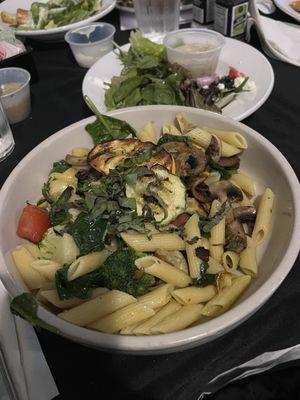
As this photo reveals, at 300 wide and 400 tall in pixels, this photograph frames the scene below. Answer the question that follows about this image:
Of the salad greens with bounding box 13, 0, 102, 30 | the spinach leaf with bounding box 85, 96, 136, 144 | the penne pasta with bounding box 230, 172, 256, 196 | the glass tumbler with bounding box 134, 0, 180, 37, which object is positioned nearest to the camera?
the penne pasta with bounding box 230, 172, 256, 196

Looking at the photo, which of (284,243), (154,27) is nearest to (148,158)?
(284,243)

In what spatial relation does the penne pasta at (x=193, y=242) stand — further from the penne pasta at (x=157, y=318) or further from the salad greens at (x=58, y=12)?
the salad greens at (x=58, y=12)

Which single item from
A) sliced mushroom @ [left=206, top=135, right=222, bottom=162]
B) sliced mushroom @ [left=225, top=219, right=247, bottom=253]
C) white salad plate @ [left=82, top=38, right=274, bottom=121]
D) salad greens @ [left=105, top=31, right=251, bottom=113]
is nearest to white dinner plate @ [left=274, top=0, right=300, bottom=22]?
white salad plate @ [left=82, top=38, right=274, bottom=121]

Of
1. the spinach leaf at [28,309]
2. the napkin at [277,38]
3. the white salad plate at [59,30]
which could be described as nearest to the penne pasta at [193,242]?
the spinach leaf at [28,309]

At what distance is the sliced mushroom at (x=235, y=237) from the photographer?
0.98m

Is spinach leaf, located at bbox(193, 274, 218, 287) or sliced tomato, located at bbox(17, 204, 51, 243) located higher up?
sliced tomato, located at bbox(17, 204, 51, 243)

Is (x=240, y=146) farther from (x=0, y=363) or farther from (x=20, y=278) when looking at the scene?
(x=0, y=363)

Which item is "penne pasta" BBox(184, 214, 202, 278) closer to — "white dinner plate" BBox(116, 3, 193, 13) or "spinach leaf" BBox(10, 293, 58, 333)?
"spinach leaf" BBox(10, 293, 58, 333)

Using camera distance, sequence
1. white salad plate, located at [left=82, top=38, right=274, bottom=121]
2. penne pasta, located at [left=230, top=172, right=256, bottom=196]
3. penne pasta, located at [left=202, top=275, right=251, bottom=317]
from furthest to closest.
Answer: white salad plate, located at [left=82, top=38, right=274, bottom=121] → penne pasta, located at [left=230, top=172, right=256, bottom=196] → penne pasta, located at [left=202, top=275, right=251, bottom=317]

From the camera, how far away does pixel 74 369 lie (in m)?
0.87

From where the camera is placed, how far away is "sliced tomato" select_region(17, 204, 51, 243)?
1.03 meters

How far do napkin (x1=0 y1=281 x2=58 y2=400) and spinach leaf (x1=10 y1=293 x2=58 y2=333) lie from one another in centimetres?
10

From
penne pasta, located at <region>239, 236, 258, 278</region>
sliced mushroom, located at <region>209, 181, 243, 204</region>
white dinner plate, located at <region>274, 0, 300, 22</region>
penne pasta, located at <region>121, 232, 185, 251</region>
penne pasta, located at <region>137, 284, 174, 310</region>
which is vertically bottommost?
penne pasta, located at <region>137, 284, 174, 310</region>

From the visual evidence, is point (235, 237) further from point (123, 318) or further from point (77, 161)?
point (77, 161)
